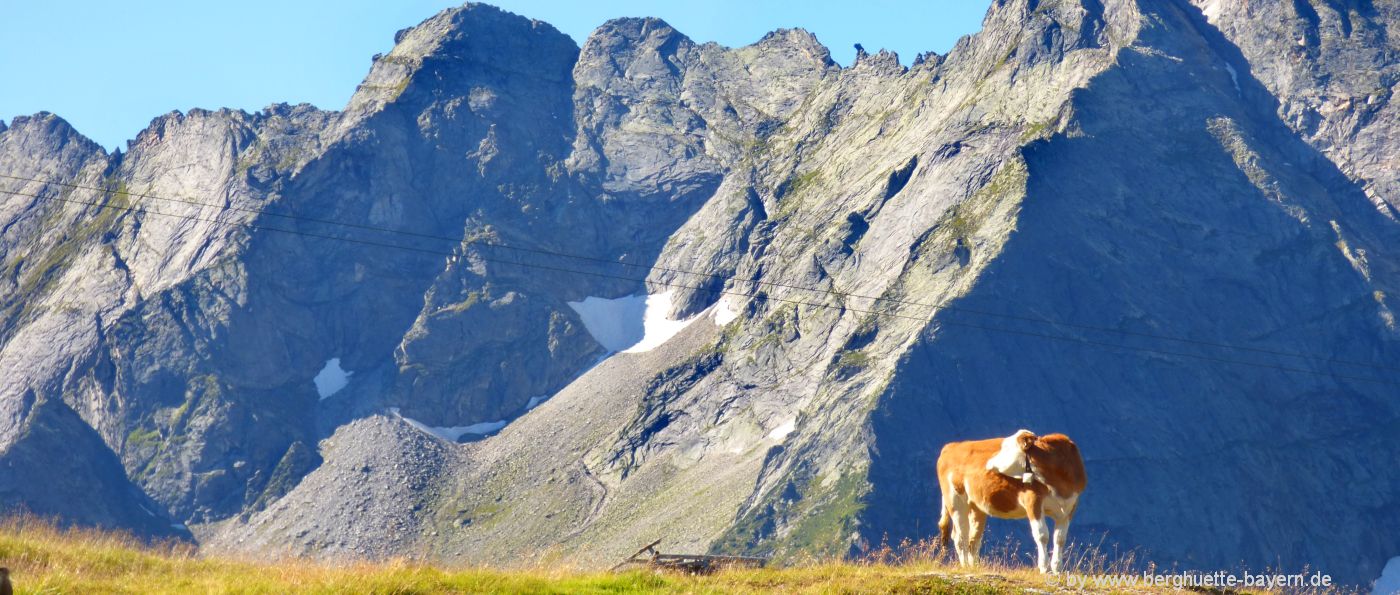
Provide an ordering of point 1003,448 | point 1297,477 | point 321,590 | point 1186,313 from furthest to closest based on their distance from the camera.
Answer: point 1186,313 < point 1297,477 < point 1003,448 < point 321,590

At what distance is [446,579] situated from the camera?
2089 centimetres

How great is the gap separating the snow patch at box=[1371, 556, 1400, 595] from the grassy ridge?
13509 cm

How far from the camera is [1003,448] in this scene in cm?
2292

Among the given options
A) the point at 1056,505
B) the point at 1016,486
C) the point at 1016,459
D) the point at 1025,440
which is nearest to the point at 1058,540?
the point at 1056,505

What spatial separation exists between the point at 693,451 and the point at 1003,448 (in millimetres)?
150824

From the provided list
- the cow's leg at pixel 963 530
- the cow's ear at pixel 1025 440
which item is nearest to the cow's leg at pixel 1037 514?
the cow's ear at pixel 1025 440

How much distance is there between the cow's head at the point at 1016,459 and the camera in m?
22.3

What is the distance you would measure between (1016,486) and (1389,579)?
14260 centimetres

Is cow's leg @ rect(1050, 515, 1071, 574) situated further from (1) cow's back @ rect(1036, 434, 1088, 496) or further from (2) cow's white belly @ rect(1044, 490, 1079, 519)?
(1) cow's back @ rect(1036, 434, 1088, 496)

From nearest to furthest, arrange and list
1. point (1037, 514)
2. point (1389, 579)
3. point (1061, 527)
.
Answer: point (1037, 514), point (1061, 527), point (1389, 579)

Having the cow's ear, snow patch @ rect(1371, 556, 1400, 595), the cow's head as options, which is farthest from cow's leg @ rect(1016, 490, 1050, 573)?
snow patch @ rect(1371, 556, 1400, 595)

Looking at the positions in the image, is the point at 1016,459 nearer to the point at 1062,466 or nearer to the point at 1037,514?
the point at 1062,466

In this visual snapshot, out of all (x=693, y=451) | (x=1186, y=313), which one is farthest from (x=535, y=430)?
(x=1186, y=313)

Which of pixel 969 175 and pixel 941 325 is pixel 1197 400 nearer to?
pixel 941 325
